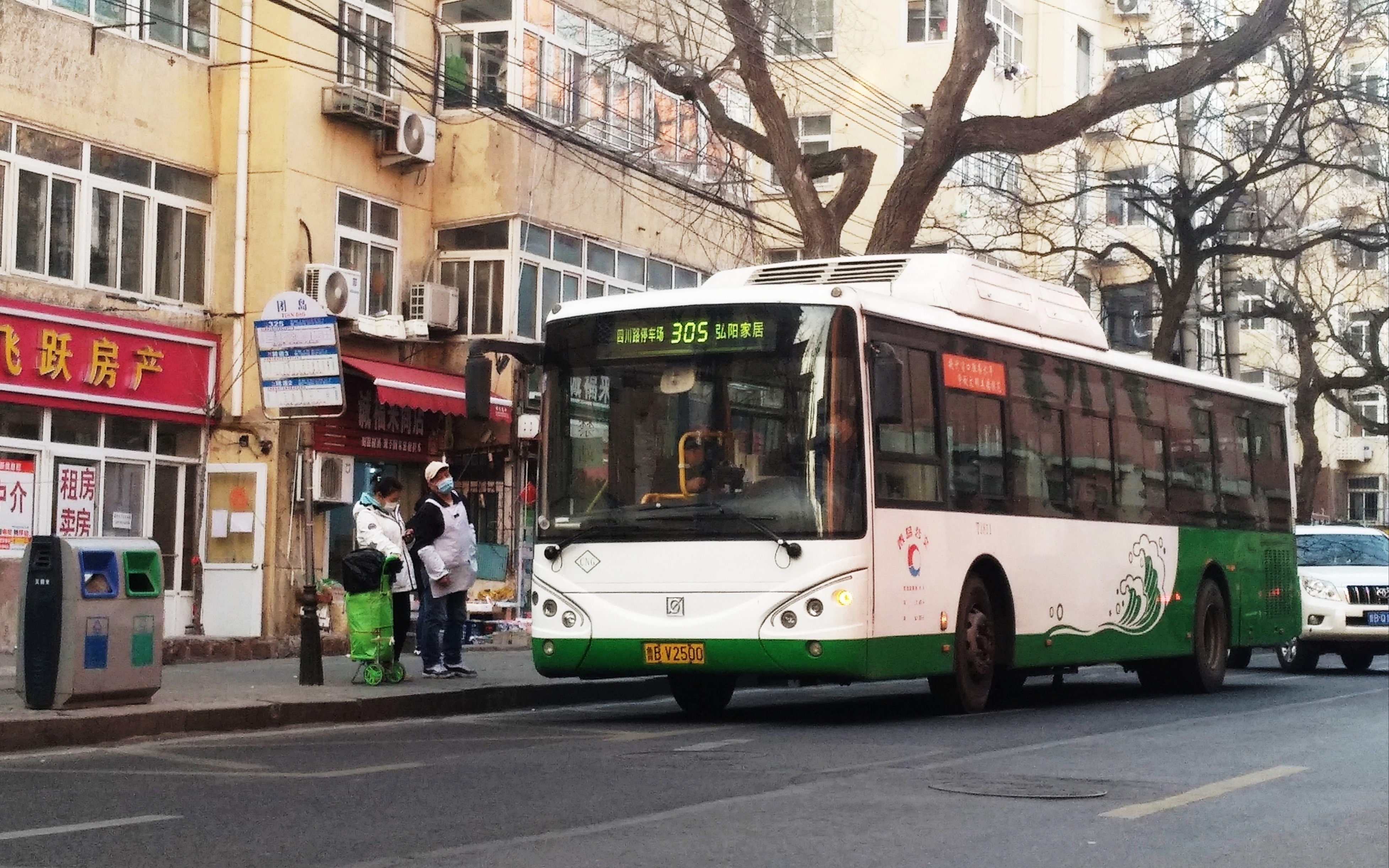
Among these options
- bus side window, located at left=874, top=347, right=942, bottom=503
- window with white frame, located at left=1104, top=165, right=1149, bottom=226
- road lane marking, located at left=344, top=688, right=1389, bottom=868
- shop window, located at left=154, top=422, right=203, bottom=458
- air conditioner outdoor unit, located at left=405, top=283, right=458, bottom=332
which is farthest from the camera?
window with white frame, located at left=1104, top=165, right=1149, bottom=226

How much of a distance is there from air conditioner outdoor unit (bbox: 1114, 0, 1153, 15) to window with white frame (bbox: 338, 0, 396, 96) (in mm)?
26205

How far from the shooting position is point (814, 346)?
13719mm

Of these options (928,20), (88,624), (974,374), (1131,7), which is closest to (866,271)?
(974,374)

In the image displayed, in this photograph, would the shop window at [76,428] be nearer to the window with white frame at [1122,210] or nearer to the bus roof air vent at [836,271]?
the bus roof air vent at [836,271]

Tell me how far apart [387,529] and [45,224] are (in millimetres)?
7911

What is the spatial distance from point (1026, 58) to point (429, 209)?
23.7 m

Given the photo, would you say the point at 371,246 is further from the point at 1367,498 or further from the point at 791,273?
the point at 1367,498

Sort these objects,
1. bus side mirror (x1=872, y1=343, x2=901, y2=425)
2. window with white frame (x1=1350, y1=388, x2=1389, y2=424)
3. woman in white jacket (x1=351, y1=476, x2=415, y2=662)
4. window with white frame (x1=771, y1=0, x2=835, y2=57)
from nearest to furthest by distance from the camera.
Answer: bus side mirror (x1=872, y1=343, x2=901, y2=425)
woman in white jacket (x1=351, y1=476, x2=415, y2=662)
window with white frame (x1=771, y1=0, x2=835, y2=57)
window with white frame (x1=1350, y1=388, x2=1389, y2=424)

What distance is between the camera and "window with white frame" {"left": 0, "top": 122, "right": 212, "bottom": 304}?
21.2m

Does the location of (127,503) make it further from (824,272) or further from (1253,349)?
(1253,349)

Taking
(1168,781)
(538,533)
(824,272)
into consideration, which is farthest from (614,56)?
(1168,781)

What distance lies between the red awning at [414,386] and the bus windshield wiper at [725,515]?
10575 millimetres

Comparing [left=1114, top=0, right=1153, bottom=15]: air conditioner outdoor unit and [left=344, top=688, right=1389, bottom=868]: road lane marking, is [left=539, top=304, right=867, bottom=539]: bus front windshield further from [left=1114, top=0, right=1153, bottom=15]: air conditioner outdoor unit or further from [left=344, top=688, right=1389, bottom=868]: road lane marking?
[left=1114, top=0, right=1153, bottom=15]: air conditioner outdoor unit

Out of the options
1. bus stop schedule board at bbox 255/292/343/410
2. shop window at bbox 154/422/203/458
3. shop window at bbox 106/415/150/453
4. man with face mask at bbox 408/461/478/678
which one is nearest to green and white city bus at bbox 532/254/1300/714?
bus stop schedule board at bbox 255/292/343/410
